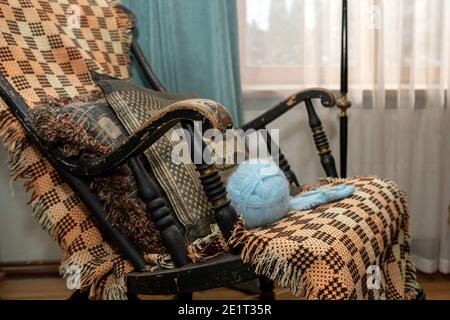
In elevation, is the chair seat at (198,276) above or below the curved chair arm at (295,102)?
below

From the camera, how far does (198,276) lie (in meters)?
0.90

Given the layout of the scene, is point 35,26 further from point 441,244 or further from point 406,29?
point 441,244

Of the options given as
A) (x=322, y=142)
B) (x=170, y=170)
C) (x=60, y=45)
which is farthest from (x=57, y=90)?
(x=322, y=142)

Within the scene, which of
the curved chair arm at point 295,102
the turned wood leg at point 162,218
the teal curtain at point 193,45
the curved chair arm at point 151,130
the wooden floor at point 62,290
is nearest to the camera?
the curved chair arm at point 151,130

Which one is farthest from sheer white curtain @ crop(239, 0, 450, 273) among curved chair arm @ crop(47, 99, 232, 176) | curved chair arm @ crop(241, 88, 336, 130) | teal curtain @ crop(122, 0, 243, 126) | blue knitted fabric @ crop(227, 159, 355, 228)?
curved chair arm @ crop(47, 99, 232, 176)

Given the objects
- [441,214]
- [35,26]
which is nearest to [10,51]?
[35,26]

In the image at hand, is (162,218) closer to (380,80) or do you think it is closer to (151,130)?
(151,130)

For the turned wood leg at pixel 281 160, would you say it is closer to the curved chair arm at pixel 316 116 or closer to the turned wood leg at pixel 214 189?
the curved chair arm at pixel 316 116

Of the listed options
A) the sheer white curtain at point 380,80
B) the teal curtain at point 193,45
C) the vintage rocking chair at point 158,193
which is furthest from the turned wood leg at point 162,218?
the sheer white curtain at point 380,80

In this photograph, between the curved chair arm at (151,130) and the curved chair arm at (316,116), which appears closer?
the curved chair arm at (151,130)

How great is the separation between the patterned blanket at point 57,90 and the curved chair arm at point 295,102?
0.42m

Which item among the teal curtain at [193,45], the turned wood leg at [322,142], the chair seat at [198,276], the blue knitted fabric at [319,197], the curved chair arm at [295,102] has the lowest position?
the chair seat at [198,276]

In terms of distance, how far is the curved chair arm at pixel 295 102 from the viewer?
1271 mm

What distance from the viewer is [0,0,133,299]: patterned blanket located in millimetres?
1023
